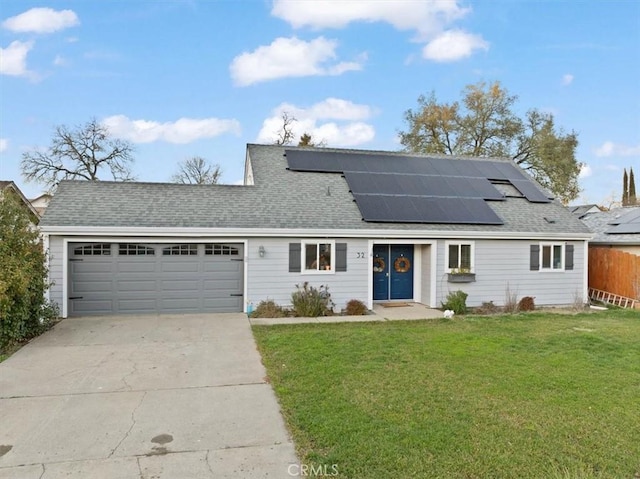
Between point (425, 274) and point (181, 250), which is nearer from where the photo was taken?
point (181, 250)

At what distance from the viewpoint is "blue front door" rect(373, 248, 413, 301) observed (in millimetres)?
12859

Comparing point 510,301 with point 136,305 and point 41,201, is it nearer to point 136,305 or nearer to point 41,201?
point 136,305

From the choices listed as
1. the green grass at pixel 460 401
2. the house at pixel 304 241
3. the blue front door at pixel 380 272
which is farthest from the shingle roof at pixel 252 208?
the green grass at pixel 460 401

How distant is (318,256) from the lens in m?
11.6

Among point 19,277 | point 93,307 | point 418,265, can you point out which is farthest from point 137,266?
point 418,265

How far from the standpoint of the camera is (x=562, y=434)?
4.12 metres

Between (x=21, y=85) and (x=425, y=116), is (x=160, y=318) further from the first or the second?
(x=425, y=116)

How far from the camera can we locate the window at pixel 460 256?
12.3 metres

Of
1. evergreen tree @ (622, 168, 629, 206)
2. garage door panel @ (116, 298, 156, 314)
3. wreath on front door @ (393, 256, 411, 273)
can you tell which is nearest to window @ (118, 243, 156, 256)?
garage door panel @ (116, 298, 156, 314)

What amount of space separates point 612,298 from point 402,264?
7.56 meters

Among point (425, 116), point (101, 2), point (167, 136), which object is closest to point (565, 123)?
point (425, 116)

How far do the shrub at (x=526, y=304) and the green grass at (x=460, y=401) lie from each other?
334 cm

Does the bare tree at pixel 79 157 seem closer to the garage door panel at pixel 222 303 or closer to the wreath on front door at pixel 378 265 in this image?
the garage door panel at pixel 222 303

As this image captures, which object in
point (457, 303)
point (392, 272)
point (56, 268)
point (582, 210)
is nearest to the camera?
point (56, 268)
